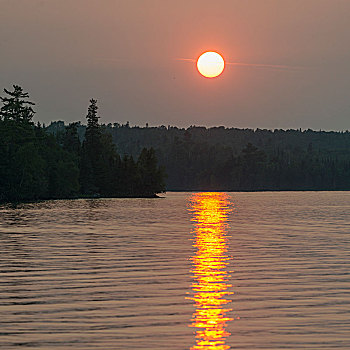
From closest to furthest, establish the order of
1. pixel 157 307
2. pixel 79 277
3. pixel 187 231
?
1. pixel 157 307
2. pixel 79 277
3. pixel 187 231

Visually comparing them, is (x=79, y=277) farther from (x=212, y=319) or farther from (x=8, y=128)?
(x=8, y=128)

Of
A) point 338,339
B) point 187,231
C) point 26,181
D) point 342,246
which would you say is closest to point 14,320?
point 338,339

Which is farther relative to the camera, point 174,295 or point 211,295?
point 211,295

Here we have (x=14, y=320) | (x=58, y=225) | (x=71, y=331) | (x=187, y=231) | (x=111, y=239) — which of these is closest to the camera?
(x=71, y=331)

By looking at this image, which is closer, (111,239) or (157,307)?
(157,307)

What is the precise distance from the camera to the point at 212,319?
2320 centimetres

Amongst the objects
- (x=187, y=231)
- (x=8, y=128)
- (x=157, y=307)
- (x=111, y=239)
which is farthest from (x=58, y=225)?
(x=8, y=128)

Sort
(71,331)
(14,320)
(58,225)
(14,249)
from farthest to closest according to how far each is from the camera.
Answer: (58,225)
(14,249)
(14,320)
(71,331)

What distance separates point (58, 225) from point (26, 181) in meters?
83.5

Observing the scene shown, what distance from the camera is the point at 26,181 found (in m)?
158

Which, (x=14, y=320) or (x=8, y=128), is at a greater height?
(x=8, y=128)

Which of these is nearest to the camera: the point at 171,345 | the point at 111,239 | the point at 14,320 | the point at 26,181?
the point at 171,345

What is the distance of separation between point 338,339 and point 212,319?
4.34 meters

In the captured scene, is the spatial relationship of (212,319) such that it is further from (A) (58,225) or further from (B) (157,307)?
(A) (58,225)
